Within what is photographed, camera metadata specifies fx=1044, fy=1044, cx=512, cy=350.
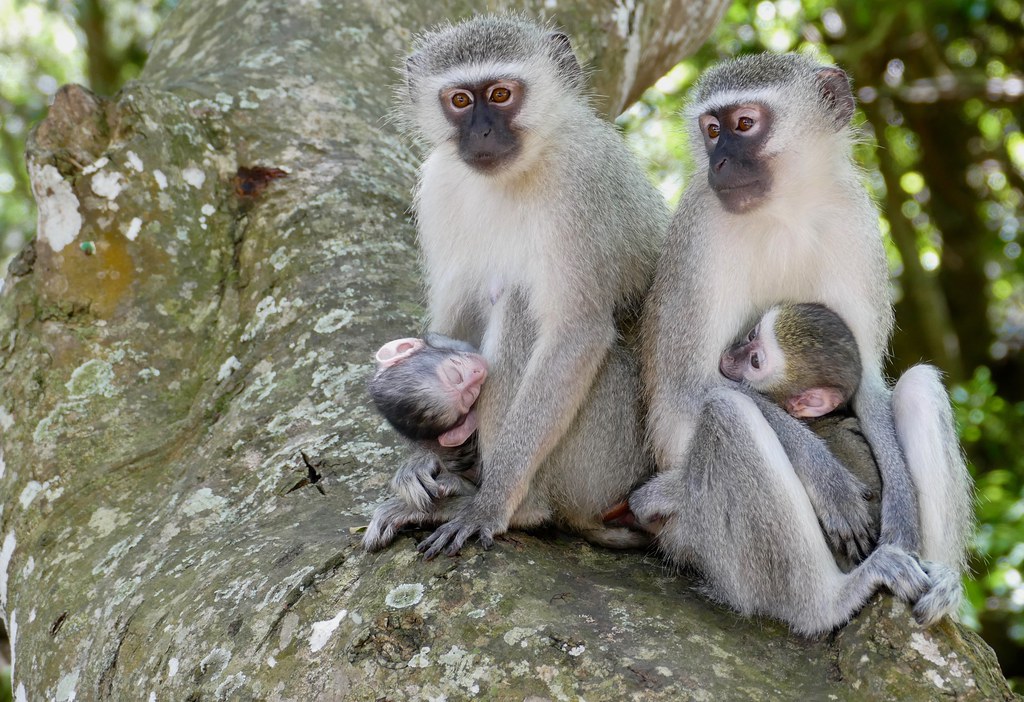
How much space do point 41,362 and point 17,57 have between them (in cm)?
1022

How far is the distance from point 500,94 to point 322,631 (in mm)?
2156

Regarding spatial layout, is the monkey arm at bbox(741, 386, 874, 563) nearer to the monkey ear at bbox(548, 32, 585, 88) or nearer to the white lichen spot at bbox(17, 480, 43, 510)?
the monkey ear at bbox(548, 32, 585, 88)

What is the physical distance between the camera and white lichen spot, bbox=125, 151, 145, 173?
439 cm

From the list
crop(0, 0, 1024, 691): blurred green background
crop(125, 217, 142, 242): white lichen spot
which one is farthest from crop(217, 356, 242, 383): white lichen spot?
crop(0, 0, 1024, 691): blurred green background

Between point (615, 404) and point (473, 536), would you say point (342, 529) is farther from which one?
point (615, 404)

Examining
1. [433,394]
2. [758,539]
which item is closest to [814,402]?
[758,539]

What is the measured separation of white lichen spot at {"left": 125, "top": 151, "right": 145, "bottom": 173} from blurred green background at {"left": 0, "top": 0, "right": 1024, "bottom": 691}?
5.30 metres

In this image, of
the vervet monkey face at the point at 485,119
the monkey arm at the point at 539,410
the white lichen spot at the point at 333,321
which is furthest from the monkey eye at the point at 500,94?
the white lichen spot at the point at 333,321

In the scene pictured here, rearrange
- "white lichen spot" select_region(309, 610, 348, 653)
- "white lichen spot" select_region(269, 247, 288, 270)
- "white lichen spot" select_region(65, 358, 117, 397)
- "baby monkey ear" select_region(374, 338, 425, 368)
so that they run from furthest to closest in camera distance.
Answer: "white lichen spot" select_region(269, 247, 288, 270) → "white lichen spot" select_region(65, 358, 117, 397) → "baby monkey ear" select_region(374, 338, 425, 368) → "white lichen spot" select_region(309, 610, 348, 653)

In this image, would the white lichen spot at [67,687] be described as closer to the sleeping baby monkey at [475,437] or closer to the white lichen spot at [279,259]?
the sleeping baby monkey at [475,437]

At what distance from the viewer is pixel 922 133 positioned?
11.0 m

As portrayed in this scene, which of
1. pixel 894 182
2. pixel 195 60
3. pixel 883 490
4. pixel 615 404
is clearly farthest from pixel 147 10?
pixel 883 490

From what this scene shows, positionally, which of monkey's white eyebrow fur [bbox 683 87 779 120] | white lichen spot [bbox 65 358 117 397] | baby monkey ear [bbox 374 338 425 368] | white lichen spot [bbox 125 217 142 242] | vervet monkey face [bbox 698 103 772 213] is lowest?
white lichen spot [bbox 65 358 117 397]

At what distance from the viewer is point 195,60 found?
5695 mm
